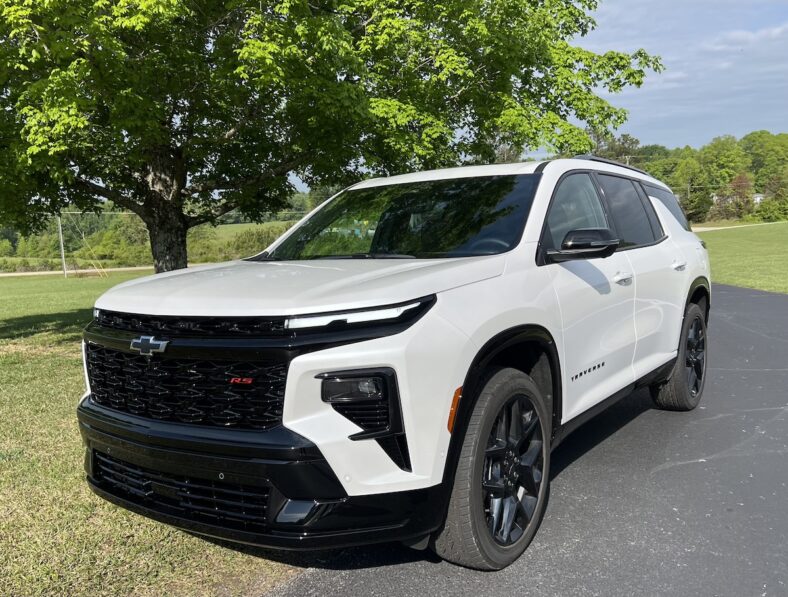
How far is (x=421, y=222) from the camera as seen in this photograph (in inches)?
157

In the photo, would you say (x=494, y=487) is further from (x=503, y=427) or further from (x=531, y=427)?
(x=531, y=427)

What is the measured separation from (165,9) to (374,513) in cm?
591

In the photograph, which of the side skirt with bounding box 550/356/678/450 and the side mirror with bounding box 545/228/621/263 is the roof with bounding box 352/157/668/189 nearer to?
the side mirror with bounding box 545/228/621/263

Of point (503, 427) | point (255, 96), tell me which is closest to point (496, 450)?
point (503, 427)

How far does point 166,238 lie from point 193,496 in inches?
370

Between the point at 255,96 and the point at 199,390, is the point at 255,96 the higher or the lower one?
the higher one

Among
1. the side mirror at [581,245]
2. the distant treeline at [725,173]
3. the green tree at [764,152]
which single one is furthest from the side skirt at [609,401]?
the green tree at [764,152]

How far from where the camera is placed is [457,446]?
2795 millimetres

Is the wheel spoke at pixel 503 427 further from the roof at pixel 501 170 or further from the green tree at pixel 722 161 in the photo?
the green tree at pixel 722 161

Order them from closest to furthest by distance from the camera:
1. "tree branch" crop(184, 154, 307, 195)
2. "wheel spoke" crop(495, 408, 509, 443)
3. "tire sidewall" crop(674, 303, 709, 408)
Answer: "wheel spoke" crop(495, 408, 509, 443)
"tire sidewall" crop(674, 303, 709, 408)
"tree branch" crop(184, 154, 307, 195)

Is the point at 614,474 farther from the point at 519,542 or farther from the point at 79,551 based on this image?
the point at 79,551

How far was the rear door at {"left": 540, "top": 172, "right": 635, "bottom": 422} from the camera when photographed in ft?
12.1

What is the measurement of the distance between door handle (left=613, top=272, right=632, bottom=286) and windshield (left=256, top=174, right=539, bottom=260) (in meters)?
0.87

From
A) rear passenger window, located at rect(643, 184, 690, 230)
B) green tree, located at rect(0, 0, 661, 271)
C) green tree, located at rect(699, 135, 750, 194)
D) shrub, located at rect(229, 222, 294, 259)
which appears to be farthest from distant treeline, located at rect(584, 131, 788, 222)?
rear passenger window, located at rect(643, 184, 690, 230)
